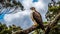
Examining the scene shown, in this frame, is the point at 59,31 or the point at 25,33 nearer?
the point at 25,33

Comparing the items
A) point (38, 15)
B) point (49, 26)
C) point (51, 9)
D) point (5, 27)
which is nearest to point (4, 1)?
point (5, 27)

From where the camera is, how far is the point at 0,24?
45.9ft

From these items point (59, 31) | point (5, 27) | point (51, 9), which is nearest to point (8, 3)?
point (5, 27)

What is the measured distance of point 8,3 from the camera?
13477 mm

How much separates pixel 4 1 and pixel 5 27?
1.69 metres

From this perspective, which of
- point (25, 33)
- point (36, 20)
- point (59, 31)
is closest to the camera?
point (25, 33)

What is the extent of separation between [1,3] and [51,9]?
3.34 metres

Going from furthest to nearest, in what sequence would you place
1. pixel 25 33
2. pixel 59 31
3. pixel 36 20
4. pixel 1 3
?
pixel 1 3, pixel 59 31, pixel 36 20, pixel 25 33

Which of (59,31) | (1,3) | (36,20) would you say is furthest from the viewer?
(1,3)

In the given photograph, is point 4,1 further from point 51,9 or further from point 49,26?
point 49,26

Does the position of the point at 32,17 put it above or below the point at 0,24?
above

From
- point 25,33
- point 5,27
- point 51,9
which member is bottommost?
point 5,27

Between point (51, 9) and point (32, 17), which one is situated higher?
point (32, 17)

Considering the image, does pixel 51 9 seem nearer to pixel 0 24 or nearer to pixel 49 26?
pixel 0 24
